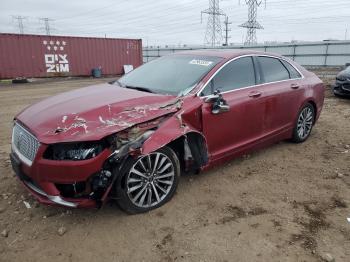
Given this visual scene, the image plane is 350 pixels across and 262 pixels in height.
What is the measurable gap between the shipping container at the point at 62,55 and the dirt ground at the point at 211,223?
16.1m

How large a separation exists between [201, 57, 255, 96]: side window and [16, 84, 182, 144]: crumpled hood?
0.62 metres

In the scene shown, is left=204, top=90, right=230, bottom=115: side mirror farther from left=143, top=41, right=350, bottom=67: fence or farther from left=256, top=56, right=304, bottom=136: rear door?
left=143, top=41, right=350, bottom=67: fence

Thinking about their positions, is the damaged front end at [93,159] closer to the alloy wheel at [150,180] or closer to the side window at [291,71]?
the alloy wheel at [150,180]

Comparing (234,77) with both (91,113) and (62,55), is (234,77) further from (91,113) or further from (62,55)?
(62,55)

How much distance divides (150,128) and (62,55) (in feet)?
61.6

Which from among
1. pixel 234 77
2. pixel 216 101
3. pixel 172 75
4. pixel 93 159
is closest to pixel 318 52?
pixel 234 77

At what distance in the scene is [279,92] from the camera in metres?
4.86

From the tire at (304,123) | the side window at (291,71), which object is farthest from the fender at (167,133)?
the tire at (304,123)

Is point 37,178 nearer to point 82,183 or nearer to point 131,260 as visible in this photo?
point 82,183

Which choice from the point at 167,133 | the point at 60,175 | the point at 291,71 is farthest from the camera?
the point at 291,71

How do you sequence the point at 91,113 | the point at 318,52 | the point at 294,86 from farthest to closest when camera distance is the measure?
the point at 318,52 → the point at 294,86 → the point at 91,113

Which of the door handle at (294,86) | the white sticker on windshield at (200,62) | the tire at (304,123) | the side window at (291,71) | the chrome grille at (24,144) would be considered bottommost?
the tire at (304,123)

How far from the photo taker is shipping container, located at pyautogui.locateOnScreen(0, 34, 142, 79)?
18547 mm

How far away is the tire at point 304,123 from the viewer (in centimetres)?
550
